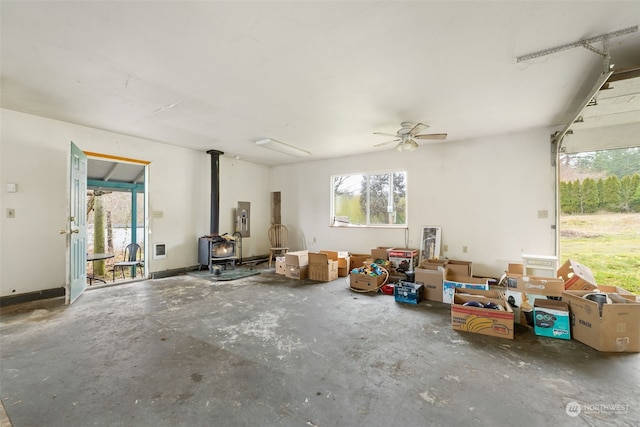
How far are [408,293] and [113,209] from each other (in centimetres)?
910

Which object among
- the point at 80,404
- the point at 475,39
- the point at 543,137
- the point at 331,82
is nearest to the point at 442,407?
the point at 80,404

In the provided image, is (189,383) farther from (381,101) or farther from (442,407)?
(381,101)

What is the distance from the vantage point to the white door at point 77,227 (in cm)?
358

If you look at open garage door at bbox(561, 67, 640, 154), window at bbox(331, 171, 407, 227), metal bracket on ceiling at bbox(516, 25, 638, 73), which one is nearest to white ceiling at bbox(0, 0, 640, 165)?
metal bracket on ceiling at bbox(516, 25, 638, 73)

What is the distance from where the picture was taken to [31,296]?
3766mm

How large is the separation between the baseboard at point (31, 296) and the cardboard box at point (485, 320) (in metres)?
5.67

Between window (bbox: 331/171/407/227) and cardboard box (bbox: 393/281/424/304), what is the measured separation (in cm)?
227

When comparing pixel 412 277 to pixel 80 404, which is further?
pixel 412 277

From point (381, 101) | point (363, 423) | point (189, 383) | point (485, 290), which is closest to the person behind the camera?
point (363, 423)

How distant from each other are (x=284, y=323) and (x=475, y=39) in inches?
132

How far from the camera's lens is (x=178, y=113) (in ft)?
12.5

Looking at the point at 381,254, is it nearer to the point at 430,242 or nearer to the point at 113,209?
the point at 430,242

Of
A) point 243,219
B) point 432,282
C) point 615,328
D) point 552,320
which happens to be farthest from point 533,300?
point 243,219

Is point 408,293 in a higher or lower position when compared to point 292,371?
higher
